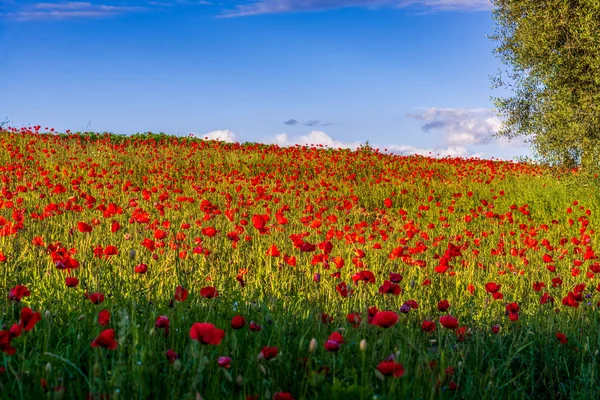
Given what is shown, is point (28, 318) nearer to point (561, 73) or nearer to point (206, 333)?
point (206, 333)

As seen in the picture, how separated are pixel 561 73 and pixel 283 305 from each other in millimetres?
13394

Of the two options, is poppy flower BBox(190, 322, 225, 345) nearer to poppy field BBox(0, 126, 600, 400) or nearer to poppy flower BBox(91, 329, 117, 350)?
poppy field BBox(0, 126, 600, 400)

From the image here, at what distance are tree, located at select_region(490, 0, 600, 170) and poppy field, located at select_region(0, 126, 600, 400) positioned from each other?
2165 millimetres

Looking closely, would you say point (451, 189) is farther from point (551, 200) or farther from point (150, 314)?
point (150, 314)

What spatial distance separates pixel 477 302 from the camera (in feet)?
19.3

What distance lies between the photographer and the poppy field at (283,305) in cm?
290

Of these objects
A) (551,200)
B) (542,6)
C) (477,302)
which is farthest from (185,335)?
(542,6)

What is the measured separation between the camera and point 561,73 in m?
15.3

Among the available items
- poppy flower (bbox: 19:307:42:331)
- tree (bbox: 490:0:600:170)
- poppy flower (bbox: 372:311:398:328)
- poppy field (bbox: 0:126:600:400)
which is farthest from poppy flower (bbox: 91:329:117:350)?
tree (bbox: 490:0:600:170)

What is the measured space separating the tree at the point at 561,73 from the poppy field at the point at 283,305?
7.10 feet

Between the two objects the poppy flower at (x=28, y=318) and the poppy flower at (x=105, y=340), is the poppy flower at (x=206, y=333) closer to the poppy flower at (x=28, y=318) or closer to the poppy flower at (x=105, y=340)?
the poppy flower at (x=105, y=340)

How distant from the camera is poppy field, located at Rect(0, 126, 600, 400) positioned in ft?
9.52

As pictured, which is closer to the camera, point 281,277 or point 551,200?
point 281,277

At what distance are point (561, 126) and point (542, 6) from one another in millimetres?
Answer: 3408
